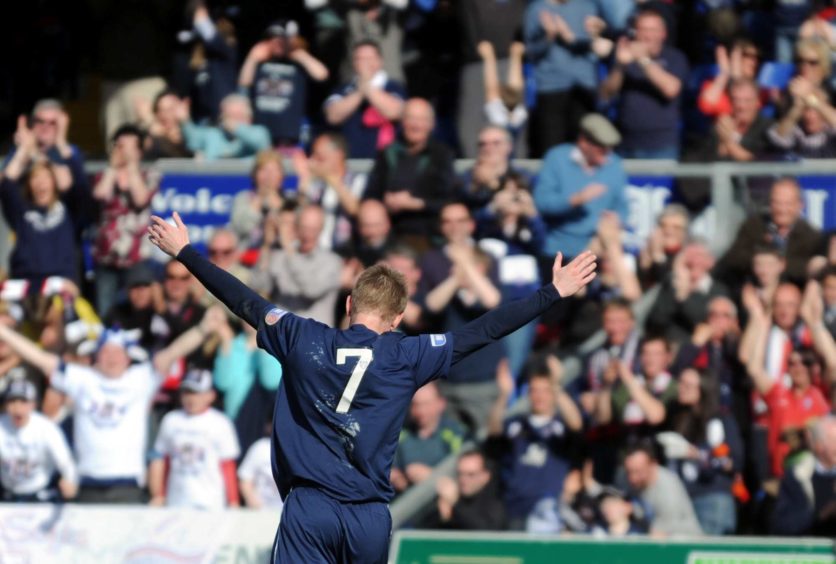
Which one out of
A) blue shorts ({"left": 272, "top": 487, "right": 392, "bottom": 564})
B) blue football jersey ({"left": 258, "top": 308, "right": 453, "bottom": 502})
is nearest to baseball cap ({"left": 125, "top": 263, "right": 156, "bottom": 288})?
blue football jersey ({"left": 258, "top": 308, "right": 453, "bottom": 502})

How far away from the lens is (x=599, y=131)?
11.8 metres

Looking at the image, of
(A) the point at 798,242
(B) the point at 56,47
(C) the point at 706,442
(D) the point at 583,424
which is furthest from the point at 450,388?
(B) the point at 56,47

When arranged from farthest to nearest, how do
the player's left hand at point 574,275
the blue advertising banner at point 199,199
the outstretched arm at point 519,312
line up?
the blue advertising banner at point 199,199 < the player's left hand at point 574,275 < the outstretched arm at point 519,312

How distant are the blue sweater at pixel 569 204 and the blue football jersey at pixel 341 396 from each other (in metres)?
5.11

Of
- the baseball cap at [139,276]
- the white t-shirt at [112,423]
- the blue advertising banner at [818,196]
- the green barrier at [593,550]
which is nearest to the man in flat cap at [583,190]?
the blue advertising banner at [818,196]

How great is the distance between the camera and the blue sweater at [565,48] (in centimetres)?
1273

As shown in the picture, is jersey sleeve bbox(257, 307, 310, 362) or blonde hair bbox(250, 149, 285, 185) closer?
jersey sleeve bbox(257, 307, 310, 362)

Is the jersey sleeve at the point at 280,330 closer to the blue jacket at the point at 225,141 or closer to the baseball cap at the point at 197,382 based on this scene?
the baseball cap at the point at 197,382

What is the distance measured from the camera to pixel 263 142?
13.0 meters

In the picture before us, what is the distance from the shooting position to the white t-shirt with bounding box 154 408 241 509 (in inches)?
444

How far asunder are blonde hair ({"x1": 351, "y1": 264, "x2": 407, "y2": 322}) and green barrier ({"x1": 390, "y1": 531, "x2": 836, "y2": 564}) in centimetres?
395

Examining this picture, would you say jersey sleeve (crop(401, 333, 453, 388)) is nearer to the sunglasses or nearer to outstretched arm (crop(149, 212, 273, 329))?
outstretched arm (crop(149, 212, 273, 329))

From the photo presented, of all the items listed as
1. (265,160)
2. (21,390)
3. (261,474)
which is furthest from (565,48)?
(21,390)

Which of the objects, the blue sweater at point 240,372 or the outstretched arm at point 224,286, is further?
the blue sweater at point 240,372
